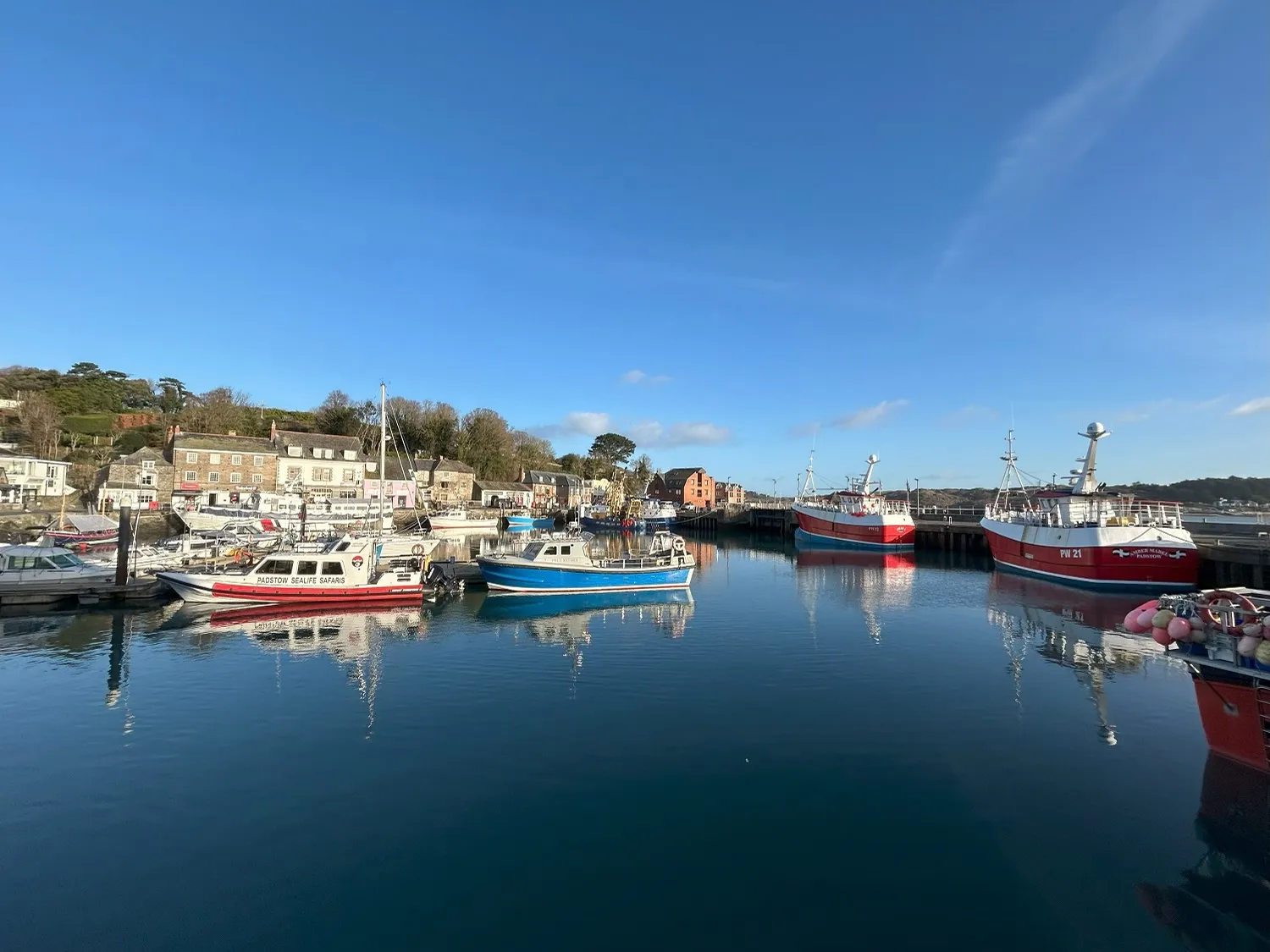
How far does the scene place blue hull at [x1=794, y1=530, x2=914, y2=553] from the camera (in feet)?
212

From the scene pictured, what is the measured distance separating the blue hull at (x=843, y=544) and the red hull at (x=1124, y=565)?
890 inches

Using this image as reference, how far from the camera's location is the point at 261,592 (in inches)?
1112

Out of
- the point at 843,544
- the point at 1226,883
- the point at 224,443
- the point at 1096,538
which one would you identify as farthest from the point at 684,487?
the point at 1226,883

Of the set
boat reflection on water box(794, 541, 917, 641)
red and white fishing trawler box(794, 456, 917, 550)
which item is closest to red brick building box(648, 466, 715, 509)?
red and white fishing trawler box(794, 456, 917, 550)

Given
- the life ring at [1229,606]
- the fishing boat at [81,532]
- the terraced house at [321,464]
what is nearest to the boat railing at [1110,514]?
the life ring at [1229,606]

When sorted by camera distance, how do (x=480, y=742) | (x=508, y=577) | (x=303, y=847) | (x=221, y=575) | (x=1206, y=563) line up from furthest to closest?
1. (x=1206, y=563)
2. (x=508, y=577)
3. (x=221, y=575)
4. (x=480, y=742)
5. (x=303, y=847)

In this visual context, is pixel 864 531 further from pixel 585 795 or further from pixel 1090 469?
pixel 585 795

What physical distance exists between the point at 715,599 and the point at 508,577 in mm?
11410

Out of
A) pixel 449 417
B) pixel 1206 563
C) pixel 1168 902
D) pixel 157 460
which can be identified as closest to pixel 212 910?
pixel 1168 902

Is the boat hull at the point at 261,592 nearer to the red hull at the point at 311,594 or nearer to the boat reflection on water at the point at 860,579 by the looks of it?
the red hull at the point at 311,594

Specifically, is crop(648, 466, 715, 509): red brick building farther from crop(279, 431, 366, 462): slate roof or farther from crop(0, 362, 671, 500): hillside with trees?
crop(279, 431, 366, 462): slate roof

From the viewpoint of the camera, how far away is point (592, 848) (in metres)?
9.83

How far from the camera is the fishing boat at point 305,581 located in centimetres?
2806

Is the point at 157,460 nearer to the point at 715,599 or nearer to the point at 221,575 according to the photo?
the point at 221,575
